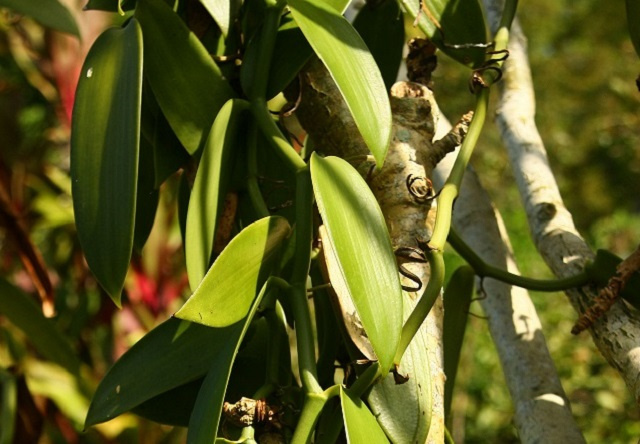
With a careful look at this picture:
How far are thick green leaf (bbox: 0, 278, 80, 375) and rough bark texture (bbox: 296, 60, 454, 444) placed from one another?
348 millimetres

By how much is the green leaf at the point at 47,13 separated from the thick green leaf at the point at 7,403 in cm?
38

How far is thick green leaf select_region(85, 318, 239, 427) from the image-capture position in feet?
1.34

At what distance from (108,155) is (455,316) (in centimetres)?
25

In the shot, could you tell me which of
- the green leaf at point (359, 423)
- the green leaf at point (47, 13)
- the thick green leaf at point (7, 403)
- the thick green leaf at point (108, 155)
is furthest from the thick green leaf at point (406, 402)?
the thick green leaf at point (7, 403)

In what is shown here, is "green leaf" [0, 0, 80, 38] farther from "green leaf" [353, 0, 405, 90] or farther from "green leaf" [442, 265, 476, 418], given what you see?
"green leaf" [442, 265, 476, 418]

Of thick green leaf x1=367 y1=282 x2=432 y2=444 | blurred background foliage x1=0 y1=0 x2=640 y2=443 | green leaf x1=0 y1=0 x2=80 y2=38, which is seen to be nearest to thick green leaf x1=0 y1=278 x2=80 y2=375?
blurred background foliage x1=0 y1=0 x2=640 y2=443

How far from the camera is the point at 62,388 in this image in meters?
0.98

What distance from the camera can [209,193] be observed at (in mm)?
436

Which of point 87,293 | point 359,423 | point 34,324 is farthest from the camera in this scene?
point 87,293

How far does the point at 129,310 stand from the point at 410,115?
84cm

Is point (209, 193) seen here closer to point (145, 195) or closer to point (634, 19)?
point (145, 195)

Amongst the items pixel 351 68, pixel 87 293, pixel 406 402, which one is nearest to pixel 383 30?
pixel 351 68

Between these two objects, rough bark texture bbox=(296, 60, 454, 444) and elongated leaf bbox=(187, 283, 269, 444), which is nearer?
elongated leaf bbox=(187, 283, 269, 444)

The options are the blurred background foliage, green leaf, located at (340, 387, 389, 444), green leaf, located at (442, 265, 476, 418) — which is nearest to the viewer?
green leaf, located at (340, 387, 389, 444)
